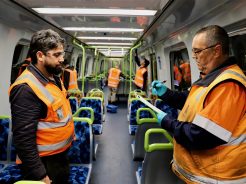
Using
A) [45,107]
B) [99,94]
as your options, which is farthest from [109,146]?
[45,107]

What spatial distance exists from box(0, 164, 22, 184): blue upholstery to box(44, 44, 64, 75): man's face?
4.81 feet

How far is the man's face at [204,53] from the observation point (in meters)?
1.70

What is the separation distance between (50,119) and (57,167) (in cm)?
47

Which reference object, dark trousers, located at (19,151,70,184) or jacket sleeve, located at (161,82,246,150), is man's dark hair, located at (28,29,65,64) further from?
jacket sleeve, located at (161,82,246,150)

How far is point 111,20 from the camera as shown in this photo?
4453 mm

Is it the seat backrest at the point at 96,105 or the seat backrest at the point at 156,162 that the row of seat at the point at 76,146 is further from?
the seat backrest at the point at 96,105

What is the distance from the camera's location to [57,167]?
1976mm

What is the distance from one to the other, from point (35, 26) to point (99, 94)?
8.94 ft

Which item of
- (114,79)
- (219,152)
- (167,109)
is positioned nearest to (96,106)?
(167,109)

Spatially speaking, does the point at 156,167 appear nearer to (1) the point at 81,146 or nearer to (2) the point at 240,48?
(1) the point at 81,146

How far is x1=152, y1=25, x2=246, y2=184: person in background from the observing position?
148 centimetres

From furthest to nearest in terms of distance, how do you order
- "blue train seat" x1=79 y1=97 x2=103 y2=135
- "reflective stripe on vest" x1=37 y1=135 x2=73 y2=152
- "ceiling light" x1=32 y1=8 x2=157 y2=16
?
"blue train seat" x1=79 y1=97 x2=103 y2=135 < "ceiling light" x1=32 y1=8 x2=157 y2=16 < "reflective stripe on vest" x1=37 y1=135 x2=73 y2=152

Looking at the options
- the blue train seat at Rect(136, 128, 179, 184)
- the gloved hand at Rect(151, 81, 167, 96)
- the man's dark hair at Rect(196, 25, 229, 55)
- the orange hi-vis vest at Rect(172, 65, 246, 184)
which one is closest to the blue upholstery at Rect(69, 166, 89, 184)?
the blue train seat at Rect(136, 128, 179, 184)

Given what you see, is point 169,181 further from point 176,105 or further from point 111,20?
point 111,20
